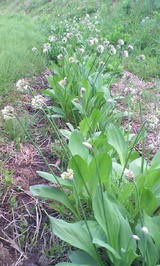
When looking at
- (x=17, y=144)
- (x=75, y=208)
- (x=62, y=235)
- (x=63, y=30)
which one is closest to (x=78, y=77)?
Answer: (x=17, y=144)

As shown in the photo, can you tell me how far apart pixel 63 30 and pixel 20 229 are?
5.36 m

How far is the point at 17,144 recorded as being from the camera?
108 inches

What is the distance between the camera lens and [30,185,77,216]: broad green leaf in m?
1.87

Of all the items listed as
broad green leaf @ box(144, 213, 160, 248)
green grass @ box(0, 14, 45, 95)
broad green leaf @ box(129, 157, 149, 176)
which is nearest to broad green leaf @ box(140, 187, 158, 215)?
broad green leaf @ box(144, 213, 160, 248)

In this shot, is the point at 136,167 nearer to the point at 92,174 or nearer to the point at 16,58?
the point at 92,174

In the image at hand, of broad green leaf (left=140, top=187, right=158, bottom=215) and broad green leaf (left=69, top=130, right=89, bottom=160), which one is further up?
broad green leaf (left=69, top=130, right=89, bottom=160)

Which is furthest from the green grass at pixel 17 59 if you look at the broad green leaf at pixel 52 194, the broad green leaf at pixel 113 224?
the broad green leaf at pixel 113 224

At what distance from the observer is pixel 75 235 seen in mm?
1622

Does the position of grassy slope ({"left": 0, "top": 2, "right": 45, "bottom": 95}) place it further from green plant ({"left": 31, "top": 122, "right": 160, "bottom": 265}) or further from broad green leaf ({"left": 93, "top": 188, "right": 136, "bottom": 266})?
broad green leaf ({"left": 93, "top": 188, "right": 136, "bottom": 266})

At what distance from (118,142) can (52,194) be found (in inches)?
20.2

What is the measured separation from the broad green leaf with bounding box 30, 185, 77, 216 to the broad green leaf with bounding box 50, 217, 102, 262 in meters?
0.24

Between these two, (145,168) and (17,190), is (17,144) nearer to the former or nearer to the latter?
(17,190)

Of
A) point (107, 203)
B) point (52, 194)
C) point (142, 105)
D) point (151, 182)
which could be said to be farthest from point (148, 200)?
point (142, 105)

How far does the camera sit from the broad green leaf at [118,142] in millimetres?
2124
